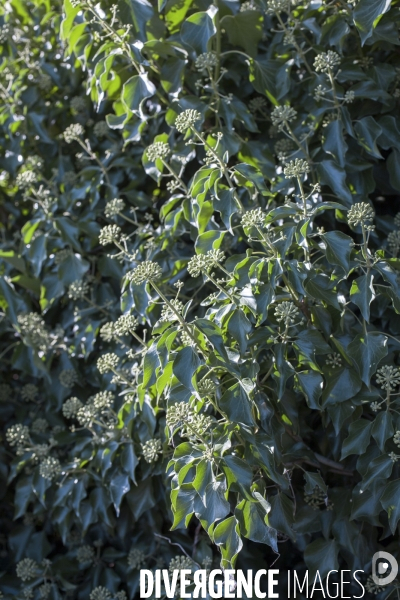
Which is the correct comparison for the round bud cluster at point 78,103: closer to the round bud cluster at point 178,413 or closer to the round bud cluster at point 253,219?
the round bud cluster at point 253,219

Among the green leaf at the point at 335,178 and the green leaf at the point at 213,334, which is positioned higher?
the green leaf at the point at 335,178

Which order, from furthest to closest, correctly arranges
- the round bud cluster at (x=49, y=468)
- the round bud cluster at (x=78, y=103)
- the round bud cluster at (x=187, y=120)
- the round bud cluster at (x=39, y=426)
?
the round bud cluster at (x=78, y=103) < the round bud cluster at (x=39, y=426) < the round bud cluster at (x=49, y=468) < the round bud cluster at (x=187, y=120)

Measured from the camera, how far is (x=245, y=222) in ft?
5.45

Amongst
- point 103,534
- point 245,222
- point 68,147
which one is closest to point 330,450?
point 245,222

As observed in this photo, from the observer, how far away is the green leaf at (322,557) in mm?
1852

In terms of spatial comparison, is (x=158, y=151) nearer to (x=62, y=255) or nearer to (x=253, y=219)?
(x=253, y=219)

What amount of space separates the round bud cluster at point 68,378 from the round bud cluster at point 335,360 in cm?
94

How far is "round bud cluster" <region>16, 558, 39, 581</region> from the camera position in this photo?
2.23m

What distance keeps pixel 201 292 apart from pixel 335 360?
58 centimetres

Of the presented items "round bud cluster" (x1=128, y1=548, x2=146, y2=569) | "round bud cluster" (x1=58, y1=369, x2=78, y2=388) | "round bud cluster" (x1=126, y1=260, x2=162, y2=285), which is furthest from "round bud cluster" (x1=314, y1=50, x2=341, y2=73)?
"round bud cluster" (x1=128, y1=548, x2=146, y2=569)

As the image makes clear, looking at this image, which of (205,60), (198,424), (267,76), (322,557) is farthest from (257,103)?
(322,557)

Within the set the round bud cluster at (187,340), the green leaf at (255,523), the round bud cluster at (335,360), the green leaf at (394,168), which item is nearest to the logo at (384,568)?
the green leaf at (255,523)

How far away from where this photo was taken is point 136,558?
2.18m

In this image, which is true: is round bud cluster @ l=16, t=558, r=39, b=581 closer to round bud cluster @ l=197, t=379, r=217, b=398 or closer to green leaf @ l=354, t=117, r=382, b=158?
round bud cluster @ l=197, t=379, r=217, b=398
